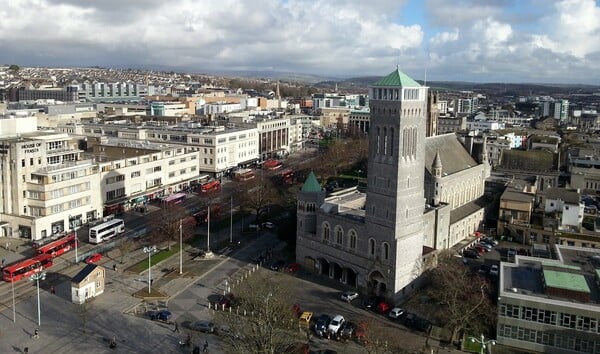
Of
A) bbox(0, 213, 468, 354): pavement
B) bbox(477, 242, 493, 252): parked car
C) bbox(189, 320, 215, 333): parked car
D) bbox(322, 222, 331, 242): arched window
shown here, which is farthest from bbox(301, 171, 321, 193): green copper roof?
bbox(477, 242, 493, 252): parked car

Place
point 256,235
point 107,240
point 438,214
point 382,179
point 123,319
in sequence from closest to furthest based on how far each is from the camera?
point 123,319 < point 382,179 < point 438,214 < point 107,240 < point 256,235

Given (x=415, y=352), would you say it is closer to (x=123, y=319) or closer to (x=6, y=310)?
(x=123, y=319)

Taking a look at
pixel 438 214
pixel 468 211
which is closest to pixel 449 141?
pixel 468 211

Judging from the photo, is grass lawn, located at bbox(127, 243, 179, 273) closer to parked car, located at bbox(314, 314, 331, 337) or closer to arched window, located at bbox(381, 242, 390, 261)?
parked car, located at bbox(314, 314, 331, 337)

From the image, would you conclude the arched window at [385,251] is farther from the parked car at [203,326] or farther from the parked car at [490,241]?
the parked car at [490,241]

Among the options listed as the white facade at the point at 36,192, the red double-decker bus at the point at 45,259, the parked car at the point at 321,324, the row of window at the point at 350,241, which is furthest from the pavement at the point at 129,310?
the row of window at the point at 350,241

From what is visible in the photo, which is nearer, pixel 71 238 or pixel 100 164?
pixel 71 238
